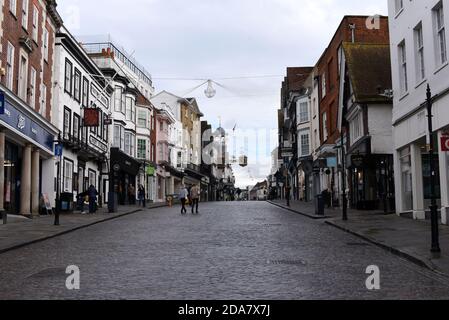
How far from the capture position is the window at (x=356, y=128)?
3075cm

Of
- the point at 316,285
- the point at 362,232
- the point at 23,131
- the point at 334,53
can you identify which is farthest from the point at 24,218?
the point at 334,53

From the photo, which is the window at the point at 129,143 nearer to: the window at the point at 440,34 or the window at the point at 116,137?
the window at the point at 116,137

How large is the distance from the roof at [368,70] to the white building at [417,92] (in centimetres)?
592

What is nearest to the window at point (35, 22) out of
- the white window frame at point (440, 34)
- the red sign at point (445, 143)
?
the white window frame at point (440, 34)

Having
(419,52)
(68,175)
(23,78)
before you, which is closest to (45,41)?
(23,78)

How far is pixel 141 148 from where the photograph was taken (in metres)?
53.5

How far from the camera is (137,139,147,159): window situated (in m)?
53.2

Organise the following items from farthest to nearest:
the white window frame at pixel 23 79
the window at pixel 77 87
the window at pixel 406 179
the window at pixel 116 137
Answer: the window at pixel 116 137 → the window at pixel 77 87 → the white window frame at pixel 23 79 → the window at pixel 406 179

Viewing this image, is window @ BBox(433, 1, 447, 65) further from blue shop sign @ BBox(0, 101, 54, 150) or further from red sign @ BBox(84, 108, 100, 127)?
red sign @ BBox(84, 108, 100, 127)

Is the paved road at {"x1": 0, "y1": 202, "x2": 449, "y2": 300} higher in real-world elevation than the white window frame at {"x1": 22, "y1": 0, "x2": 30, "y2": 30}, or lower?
lower

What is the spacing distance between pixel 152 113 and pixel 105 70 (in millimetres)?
12428

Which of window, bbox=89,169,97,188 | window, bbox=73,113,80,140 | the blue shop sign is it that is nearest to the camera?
the blue shop sign

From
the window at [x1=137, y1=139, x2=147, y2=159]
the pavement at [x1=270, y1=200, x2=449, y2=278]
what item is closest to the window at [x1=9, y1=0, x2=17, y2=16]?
the pavement at [x1=270, y1=200, x2=449, y2=278]
